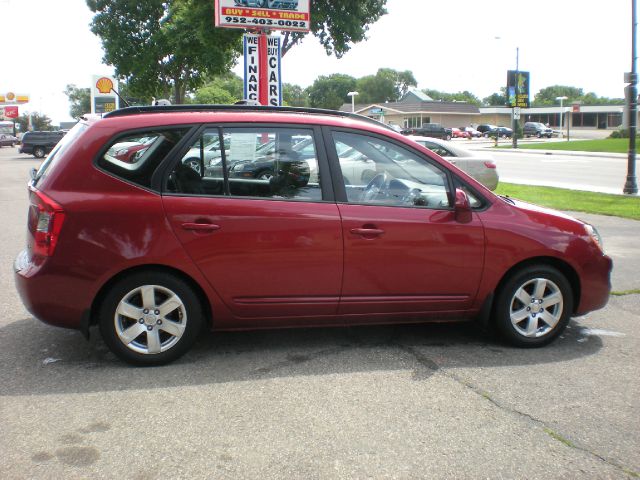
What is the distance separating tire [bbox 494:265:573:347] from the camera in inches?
199

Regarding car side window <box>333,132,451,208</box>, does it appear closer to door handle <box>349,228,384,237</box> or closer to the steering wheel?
the steering wheel

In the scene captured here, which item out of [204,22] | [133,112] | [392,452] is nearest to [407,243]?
[392,452]

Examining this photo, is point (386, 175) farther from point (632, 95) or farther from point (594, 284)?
point (632, 95)

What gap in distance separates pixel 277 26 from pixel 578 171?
1473 cm

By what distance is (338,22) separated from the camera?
82.5 ft

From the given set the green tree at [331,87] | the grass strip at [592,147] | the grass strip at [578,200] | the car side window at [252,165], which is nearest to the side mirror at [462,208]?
the car side window at [252,165]

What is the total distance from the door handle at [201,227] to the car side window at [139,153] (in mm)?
389

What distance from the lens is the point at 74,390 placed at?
13.9 ft

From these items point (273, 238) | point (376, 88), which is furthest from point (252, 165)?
point (376, 88)

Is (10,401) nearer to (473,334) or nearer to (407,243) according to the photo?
(407,243)

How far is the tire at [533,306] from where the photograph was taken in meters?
5.06

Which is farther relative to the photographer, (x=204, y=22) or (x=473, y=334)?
(x=204, y=22)

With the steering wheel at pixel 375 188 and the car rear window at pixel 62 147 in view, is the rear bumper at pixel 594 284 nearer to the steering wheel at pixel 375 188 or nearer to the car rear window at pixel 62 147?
the steering wheel at pixel 375 188

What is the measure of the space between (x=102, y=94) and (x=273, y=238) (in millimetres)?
45156
